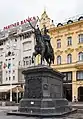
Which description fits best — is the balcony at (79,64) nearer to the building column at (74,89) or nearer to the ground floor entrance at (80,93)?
the building column at (74,89)

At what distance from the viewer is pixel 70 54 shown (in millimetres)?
59719

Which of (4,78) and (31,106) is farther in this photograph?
(4,78)

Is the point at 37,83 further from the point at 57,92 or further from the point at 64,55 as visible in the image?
the point at 64,55

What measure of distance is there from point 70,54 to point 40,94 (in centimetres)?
3867

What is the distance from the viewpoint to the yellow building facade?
2249 inches

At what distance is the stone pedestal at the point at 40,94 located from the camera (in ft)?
69.5

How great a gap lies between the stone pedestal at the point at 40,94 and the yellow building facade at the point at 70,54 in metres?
34.6

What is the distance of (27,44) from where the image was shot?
69.2 metres

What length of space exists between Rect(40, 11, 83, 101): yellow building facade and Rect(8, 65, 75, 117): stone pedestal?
34.6 m

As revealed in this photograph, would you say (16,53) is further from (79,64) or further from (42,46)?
Result: (42,46)

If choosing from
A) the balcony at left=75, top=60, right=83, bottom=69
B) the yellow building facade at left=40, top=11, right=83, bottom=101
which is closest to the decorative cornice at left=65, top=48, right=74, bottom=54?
the yellow building facade at left=40, top=11, right=83, bottom=101

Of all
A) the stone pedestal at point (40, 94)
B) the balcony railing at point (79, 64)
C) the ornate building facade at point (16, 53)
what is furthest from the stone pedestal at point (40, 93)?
the ornate building facade at point (16, 53)

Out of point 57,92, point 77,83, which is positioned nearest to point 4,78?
point 77,83

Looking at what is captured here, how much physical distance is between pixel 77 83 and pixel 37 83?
35.9 m
